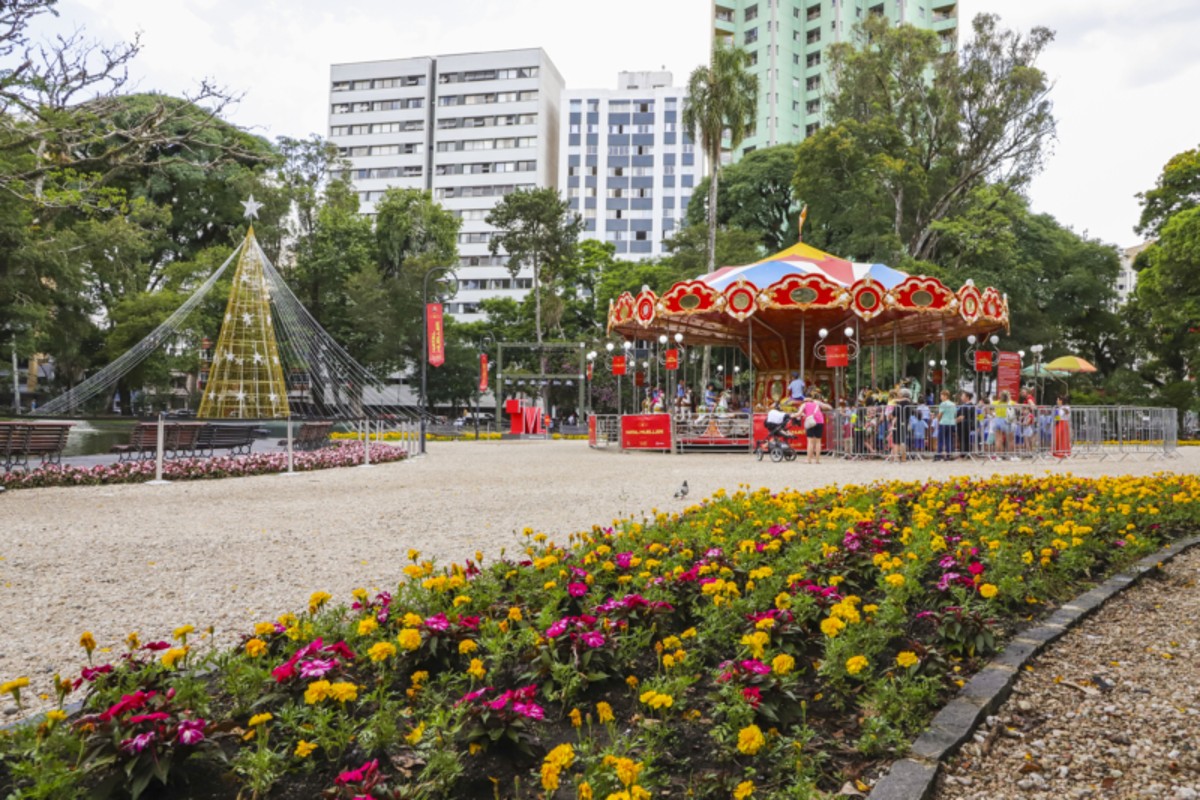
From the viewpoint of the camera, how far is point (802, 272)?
2217cm

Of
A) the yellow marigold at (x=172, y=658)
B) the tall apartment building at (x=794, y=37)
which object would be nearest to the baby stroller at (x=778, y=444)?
the yellow marigold at (x=172, y=658)

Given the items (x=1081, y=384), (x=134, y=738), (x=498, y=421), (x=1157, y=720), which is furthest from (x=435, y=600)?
(x=1081, y=384)

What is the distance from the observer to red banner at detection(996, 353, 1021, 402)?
2131cm

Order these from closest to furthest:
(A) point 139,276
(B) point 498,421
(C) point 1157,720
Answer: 1. (C) point 1157,720
2. (A) point 139,276
3. (B) point 498,421

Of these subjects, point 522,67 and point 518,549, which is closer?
point 518,549

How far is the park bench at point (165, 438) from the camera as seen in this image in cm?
1498

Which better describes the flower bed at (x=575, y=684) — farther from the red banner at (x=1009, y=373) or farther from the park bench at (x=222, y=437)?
the red banner at (x=1009, y=373)

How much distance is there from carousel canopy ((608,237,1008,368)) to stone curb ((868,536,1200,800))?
1664 cm

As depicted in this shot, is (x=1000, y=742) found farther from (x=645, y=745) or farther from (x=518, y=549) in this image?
(x=518, y=549)

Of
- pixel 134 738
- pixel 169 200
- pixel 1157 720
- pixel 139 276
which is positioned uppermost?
pixel 169 200

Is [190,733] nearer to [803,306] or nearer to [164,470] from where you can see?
[164,470]

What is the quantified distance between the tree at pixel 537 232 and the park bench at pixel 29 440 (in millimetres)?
34348

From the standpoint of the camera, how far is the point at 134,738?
2271 millimetres

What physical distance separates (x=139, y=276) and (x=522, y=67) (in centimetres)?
5075
